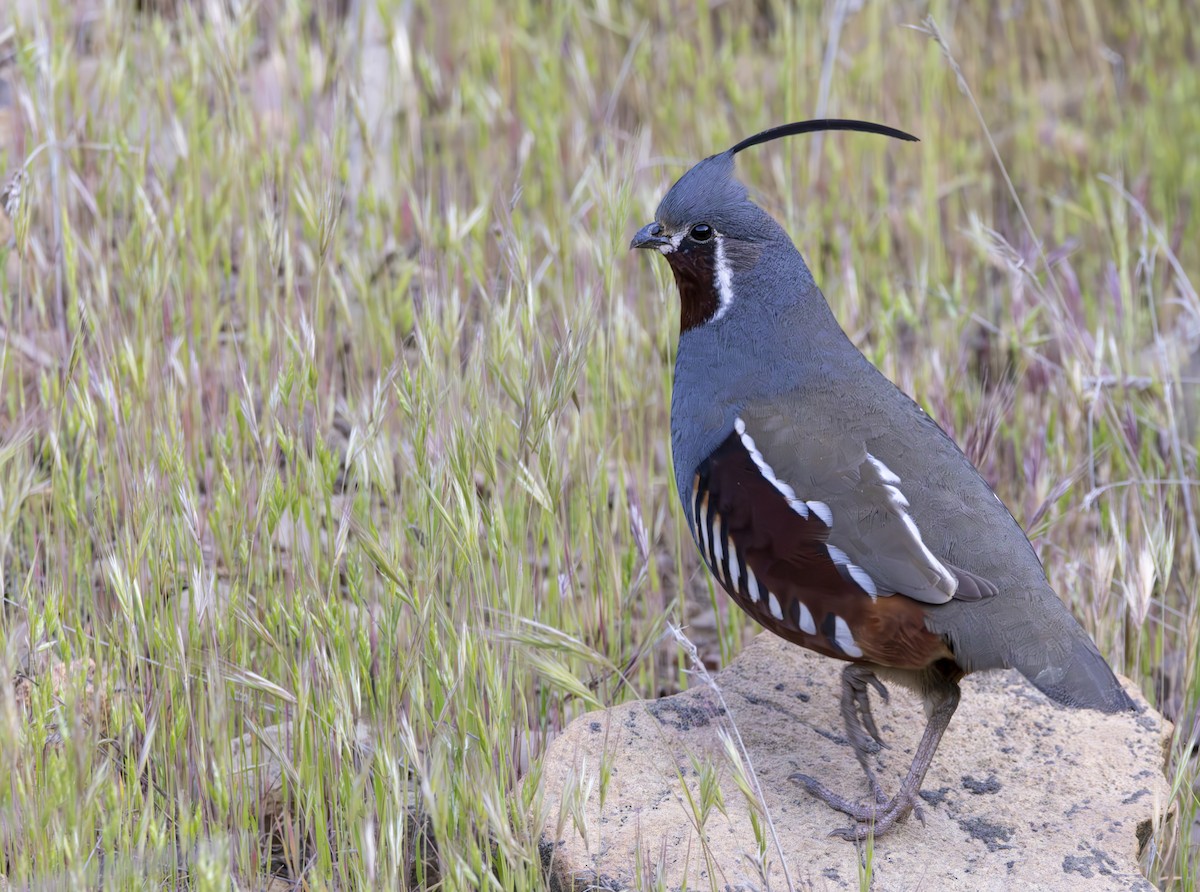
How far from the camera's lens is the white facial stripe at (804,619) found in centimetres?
363

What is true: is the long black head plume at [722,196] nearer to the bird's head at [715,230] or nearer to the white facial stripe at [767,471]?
the bird's head at [715,230]

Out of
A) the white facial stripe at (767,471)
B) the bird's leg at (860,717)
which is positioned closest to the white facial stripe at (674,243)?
the white facial stripe at (767,471)

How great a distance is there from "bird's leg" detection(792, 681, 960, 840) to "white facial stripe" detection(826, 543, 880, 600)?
340mm

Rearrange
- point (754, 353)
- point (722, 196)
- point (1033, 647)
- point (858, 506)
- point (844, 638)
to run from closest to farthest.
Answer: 1. point (1033, 647)
2. point (844, 638)
3. point (858, 506)
4. point (754, 353)
5. point (722, 196)

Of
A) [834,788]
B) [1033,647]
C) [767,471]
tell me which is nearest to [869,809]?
[834,788]

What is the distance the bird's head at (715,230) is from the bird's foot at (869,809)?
1.44m

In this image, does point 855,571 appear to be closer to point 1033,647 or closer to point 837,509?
point 837,509

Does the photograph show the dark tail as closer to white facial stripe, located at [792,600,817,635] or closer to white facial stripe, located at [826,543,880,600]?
white facial stripe, located at [826,543,880,600]

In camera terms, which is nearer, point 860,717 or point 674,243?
point 860,717

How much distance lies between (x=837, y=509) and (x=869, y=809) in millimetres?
766

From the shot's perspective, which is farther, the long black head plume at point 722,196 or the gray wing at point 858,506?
the long black head plume at point 722,196

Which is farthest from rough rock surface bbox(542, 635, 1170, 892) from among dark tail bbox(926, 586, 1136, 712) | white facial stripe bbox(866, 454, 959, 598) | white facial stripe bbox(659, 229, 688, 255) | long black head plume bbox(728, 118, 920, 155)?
long black head plume bbox(728, 118, 920, 155)

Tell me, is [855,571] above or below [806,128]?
below

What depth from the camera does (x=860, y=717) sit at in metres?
3.93
